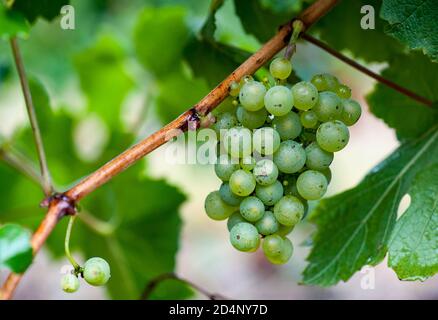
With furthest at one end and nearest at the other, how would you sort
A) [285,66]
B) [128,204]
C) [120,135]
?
[120,135] → [128,204] → [285,66]

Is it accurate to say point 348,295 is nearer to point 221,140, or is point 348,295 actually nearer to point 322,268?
point 322,268

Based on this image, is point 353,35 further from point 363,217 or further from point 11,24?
point 11,24

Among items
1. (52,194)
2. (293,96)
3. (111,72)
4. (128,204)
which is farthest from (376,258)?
(111,72)

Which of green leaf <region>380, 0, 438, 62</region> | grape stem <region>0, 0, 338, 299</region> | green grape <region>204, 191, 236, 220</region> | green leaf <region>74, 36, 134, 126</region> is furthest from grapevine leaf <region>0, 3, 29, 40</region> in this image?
green leaf <region>74, 36, 134, 126</region>

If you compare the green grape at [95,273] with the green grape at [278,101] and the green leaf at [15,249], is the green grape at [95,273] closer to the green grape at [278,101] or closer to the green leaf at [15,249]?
the green leaf at [15,249]

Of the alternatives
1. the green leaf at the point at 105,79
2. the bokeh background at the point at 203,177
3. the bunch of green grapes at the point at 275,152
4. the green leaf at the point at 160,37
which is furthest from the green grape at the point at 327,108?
the bokeh background at the point at 203,177

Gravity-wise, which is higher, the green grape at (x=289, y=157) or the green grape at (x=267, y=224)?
the green grape at (x=289, y=157)
